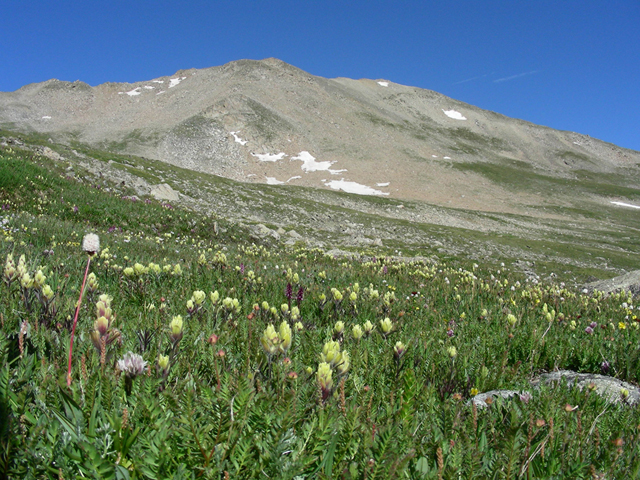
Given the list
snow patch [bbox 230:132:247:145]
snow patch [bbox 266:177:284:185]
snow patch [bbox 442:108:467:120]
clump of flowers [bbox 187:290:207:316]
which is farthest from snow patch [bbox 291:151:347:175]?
snow patch [bbox 442:108:467:120]

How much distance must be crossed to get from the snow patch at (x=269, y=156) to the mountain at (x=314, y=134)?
0.76 ft

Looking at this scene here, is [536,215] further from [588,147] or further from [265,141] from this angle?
[588,147]

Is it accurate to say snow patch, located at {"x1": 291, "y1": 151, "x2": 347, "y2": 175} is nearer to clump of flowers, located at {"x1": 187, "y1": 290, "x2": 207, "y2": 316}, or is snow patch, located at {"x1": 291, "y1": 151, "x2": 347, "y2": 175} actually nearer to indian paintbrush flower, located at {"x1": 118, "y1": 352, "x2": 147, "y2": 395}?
clump of flowers, located at {"x1": 187, "y1": 290, "x2": 207, "y2": 316}

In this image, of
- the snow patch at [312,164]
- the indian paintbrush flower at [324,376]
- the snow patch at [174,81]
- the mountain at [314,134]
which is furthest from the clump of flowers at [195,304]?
the snow patch at [174,81]

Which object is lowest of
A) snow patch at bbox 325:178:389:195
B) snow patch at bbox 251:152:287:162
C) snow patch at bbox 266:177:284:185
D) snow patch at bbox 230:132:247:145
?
snow patch at bbox 266:177:284:185

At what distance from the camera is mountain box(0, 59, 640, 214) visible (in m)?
80.0

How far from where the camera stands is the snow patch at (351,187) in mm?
73875

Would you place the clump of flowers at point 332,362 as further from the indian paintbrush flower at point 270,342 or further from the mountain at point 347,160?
the mountain at point 347,160

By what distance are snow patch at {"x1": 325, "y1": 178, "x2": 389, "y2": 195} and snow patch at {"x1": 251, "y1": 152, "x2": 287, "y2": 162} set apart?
16.0 m

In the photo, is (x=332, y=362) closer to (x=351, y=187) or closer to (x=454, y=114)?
(x=351, y=187)

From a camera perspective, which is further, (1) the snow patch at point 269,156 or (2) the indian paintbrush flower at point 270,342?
(1) the snow patch at point 269,156

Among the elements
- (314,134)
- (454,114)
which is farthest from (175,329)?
(454,114)

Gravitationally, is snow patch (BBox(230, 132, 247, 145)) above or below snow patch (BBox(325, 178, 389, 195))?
above

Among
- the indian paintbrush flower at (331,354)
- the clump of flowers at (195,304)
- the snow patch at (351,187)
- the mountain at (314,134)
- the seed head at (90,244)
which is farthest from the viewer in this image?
the mountain at (314,134)
